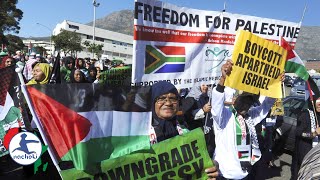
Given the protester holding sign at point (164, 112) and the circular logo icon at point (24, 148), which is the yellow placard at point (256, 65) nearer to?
the protester holding sign at point (164, 112)

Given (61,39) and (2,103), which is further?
(61,39)

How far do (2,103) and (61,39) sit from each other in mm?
61507

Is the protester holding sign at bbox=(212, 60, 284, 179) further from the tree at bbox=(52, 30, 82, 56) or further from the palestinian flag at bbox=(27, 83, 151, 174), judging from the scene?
the tree at bbox=(52, 30, 82, 56)

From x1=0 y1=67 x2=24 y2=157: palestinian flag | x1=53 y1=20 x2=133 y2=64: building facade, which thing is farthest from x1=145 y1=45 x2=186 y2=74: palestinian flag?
x1=53 y1=20 x2=133 y2=64: building facade

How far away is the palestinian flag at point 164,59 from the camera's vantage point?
368 centimetres

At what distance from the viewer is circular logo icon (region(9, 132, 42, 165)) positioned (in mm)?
3143

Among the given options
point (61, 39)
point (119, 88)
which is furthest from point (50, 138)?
point (61, 39)

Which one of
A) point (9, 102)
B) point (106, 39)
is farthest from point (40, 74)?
point (106, 39)

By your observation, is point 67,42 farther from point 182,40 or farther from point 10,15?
point 182,40

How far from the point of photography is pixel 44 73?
5551 millimetres

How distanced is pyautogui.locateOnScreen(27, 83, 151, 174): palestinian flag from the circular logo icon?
643 mm

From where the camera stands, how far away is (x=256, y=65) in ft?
12.5

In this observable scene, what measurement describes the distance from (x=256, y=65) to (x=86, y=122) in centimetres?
199

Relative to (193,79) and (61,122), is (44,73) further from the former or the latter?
(61,122)
